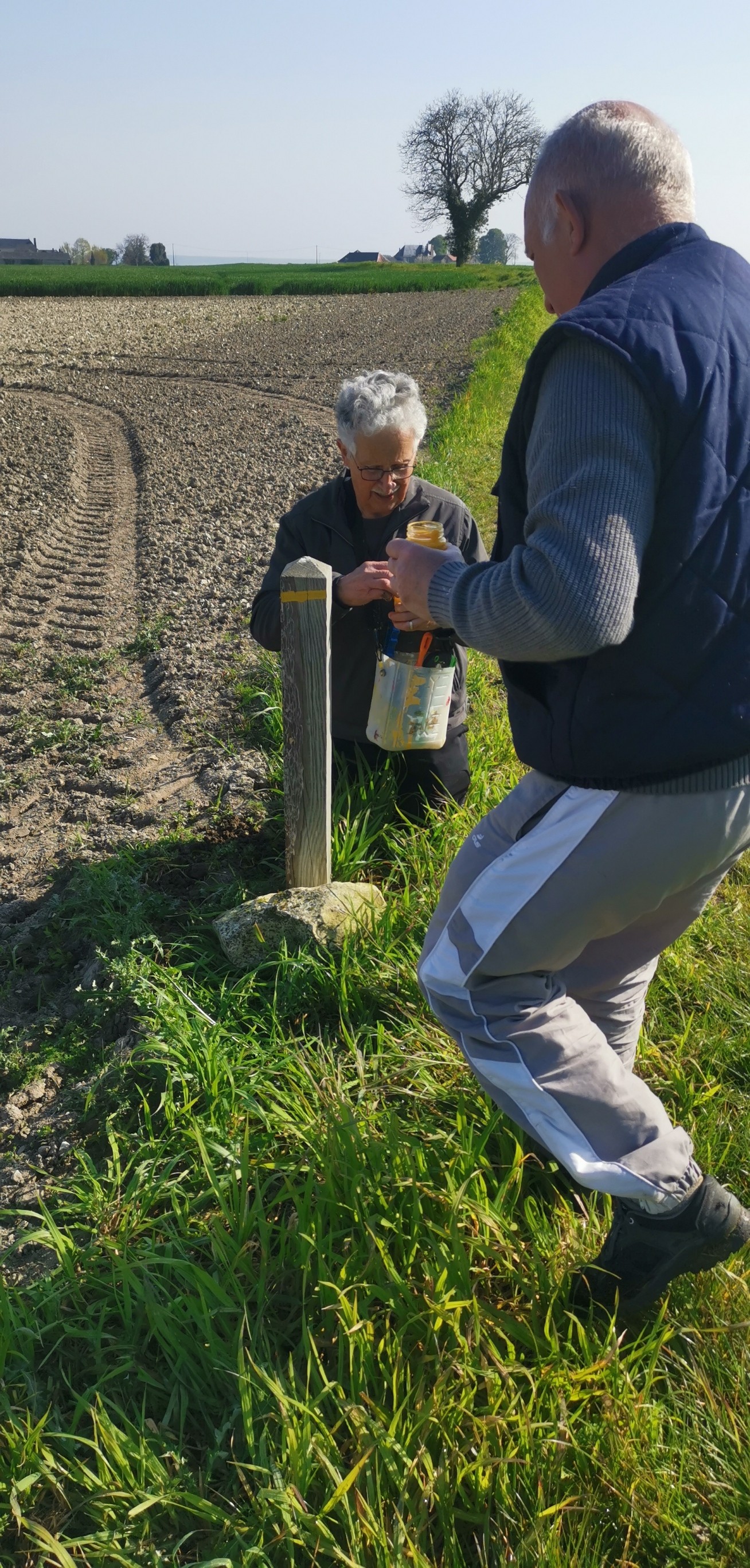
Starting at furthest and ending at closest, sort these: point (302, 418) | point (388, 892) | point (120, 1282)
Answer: point (302, 418) → point (388, 892) → point (120, 1282)

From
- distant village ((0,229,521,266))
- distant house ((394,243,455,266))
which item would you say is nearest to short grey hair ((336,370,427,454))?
distant village ((0,229,521,266))

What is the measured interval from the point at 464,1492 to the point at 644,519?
1471 millimetres

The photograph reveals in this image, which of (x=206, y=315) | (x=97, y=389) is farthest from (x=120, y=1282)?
(x=206, y=315)

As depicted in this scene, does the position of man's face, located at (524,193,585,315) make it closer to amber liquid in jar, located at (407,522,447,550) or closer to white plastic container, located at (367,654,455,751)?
amber liquid in jar, located at (407,522,447,550)

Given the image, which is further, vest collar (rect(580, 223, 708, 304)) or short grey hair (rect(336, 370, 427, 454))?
short grey hair (rect(336, 370, 427, 454))

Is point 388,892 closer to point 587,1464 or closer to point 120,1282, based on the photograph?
point 120,1282

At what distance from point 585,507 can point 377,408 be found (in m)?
2.07

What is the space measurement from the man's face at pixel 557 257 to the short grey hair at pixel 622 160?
0.15 feet

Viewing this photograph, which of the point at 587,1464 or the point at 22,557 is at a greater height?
the point at 22,557

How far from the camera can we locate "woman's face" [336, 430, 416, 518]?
3.41 m

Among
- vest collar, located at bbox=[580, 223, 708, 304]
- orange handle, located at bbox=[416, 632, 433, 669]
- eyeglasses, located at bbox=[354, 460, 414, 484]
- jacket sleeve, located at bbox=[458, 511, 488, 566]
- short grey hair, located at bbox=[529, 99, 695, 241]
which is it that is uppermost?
short grey hair, located at bbox=[529, 99, 695, 241]

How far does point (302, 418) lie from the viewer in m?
12.3

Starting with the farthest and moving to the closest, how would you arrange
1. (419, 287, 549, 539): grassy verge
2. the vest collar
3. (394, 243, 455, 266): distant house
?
(394, 243, 455, 266): distant house → (419, 287, 549, 539): grassy verge → the vest collar

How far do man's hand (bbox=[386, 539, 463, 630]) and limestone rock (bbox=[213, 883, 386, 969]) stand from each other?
1.32 metres
